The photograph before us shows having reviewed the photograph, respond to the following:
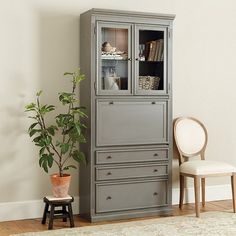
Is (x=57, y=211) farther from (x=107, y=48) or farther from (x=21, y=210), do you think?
(x=107, y=48)

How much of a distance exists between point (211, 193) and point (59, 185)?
1.91 meters

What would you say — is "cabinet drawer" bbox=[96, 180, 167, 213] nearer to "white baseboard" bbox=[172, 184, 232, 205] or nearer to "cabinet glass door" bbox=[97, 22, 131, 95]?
"white baseboard" bbox=[172, 184, 232, 205]

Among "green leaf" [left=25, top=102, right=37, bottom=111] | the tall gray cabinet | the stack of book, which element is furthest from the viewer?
the stack of book

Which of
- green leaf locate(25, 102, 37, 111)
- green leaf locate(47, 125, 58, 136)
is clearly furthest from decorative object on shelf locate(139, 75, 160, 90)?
green leaf locate(25, 102, 37, 111)

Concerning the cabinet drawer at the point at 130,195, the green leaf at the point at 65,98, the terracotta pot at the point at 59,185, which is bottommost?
the cabinet drawer at the point at 130,195

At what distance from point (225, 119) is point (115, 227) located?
200 centimetres

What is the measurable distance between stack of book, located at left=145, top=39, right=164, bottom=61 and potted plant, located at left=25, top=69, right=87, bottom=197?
2.26ft

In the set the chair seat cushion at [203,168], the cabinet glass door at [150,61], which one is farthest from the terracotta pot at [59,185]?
the chair seat cushion at [203,168]

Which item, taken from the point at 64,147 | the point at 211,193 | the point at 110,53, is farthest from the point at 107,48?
the point at 211,193

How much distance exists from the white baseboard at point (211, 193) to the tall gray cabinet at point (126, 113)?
16.8 inches

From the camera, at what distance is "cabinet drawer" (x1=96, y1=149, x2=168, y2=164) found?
477cm

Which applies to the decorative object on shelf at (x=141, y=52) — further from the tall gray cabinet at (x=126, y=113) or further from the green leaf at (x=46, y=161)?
the green leaf at (x=46, y=161)

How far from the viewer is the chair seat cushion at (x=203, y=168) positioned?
488 centimetres

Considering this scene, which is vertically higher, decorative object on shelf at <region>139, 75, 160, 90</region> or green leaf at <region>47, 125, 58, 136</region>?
decorative object on shelf at <region>139, 75, 160, 90</region>
